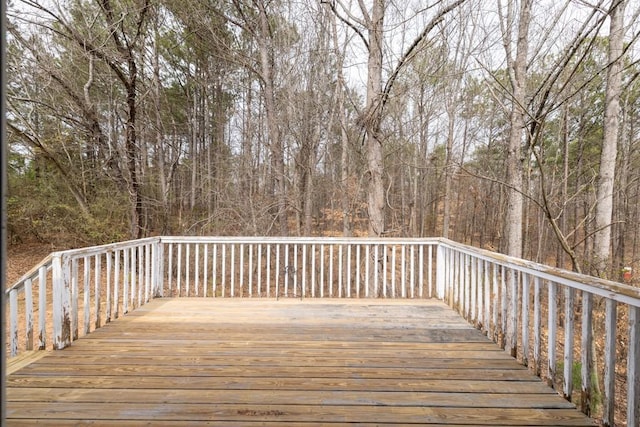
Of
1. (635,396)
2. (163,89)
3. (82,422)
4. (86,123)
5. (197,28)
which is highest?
(197,28)

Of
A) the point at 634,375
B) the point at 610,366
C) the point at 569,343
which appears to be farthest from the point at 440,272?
the point at 634,375

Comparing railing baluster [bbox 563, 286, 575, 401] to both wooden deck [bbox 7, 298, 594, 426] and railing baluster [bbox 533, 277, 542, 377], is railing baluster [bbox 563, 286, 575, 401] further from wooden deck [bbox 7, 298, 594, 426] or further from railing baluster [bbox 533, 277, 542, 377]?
railing baluster [bbox 533, 277, 542, 377]

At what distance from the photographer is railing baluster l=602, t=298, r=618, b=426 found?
1.57m

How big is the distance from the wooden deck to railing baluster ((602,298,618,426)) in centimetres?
15

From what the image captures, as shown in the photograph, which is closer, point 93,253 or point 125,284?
point 93,253

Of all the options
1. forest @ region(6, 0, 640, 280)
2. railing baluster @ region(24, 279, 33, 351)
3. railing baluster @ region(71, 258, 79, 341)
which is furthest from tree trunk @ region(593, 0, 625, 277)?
railing baluster @ region(24, 279, 33, 351)

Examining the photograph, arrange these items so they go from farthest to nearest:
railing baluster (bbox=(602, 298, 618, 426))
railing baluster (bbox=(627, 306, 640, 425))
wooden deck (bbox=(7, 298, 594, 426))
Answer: wooden deck (bbox=(7, 298, 594, 426)) < railing baluster (bbox=(602, 298, 618, 426)) < railing baluster (bbox=(627, 306, 640, 425))

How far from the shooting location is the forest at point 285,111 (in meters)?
5.27

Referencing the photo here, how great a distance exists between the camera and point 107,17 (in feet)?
22.0

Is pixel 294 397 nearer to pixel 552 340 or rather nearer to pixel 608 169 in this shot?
pixel 552 340

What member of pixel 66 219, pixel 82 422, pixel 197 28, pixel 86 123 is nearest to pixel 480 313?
pixel 82 422

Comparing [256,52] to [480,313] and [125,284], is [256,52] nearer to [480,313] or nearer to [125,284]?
[125,284]

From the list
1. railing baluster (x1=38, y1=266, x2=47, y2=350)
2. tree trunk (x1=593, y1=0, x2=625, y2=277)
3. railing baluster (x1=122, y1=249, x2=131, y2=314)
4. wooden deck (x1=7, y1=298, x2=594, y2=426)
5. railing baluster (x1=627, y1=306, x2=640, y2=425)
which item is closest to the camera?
railing baluster (x1=627, y1=306, x2=640, y2=425)

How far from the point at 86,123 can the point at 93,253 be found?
6.42 metres
